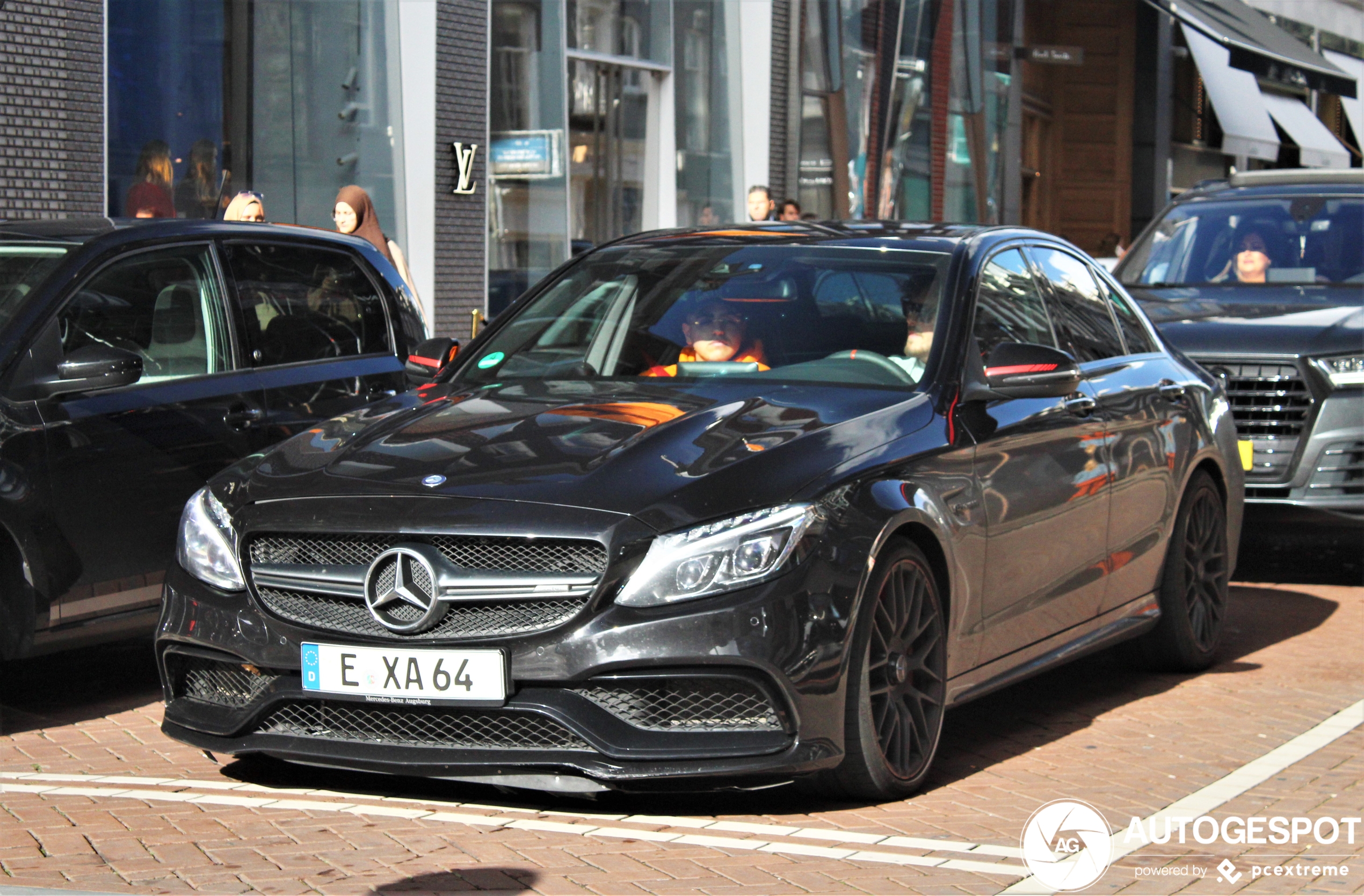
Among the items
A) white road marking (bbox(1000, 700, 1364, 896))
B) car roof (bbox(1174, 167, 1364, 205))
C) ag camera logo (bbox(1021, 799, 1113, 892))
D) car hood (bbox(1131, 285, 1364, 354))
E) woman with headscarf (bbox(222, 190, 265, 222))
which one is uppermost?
car roof (bbox(1174, 167, 1364, 205))

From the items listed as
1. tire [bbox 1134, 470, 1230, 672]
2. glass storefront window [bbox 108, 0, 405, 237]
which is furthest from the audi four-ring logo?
glass storefront window [bbox 108, 0, 405, 237]

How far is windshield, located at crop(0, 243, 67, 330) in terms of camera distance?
6.44 m

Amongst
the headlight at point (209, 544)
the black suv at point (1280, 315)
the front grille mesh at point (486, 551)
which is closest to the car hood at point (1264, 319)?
the black suv at point (1280, 315)

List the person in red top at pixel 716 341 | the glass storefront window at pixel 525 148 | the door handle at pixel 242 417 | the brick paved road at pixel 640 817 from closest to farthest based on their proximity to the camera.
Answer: the brick paved road at pixel 640 817 → the person in red top at pixel 716 341 → the door handle at pixel 242 417 → the glass storefront window at pixel 525 148

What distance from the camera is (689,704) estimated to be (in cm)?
466

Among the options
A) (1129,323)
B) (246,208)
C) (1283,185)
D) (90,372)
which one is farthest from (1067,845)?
(1283,185)

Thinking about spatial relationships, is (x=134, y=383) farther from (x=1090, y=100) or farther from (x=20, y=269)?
(x=1090, y=100)

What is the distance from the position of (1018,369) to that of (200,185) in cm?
975

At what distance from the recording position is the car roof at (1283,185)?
11312 mm

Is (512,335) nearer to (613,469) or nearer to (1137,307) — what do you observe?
(613,469)

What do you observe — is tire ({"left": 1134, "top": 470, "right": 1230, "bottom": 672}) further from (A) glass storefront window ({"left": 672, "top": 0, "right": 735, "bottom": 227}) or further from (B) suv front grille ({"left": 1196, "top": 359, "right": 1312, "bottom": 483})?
(A) glass storefront window ({"left": 672, "top": 0, "right": 735, "bottom": 227})

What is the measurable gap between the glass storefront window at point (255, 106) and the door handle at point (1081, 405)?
24.6ft

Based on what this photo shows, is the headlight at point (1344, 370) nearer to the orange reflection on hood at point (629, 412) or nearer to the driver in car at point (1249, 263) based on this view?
the driver in car at point (1249, 263)

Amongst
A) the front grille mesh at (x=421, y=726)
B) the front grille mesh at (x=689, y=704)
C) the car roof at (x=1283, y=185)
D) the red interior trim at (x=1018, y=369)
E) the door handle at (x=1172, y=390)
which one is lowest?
the front grille mesh at (x=421, y=726)
